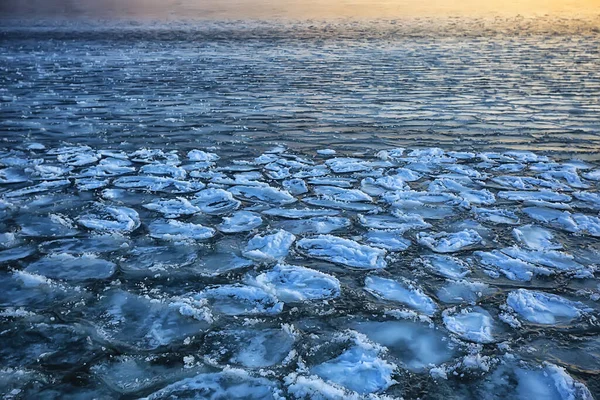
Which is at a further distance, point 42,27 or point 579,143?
point 42,27

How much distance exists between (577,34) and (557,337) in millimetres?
14937

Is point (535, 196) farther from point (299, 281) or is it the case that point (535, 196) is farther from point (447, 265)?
point (299, 281)

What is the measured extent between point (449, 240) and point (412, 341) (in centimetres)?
102

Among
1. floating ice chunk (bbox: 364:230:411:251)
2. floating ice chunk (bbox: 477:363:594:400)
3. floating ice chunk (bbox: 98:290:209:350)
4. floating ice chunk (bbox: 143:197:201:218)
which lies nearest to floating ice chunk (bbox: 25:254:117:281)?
floating ice chunk (bbox: 98:290:209:350)

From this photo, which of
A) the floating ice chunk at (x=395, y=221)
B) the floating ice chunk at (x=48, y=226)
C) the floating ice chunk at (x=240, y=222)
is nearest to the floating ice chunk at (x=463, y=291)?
the floating ice chunk at (x=395, y=221)

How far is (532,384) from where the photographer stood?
6.14 feet

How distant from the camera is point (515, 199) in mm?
3582

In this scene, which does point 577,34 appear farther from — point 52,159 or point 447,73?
point 52,159

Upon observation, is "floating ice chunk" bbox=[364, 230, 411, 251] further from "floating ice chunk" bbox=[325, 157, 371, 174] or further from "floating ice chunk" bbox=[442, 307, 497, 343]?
"floating ice chunk" bbox=[325, 157, 371, 174]

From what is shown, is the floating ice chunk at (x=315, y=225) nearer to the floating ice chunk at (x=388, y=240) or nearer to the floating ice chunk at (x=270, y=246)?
the floating ice chunk at (x=270, y=246)

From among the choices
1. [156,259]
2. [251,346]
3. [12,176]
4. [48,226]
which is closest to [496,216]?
[251,346]

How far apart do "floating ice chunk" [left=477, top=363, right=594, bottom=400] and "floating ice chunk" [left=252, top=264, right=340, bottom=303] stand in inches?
31.7

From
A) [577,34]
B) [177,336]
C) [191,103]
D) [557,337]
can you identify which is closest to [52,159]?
[191,103]

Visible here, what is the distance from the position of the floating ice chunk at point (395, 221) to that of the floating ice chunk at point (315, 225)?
0.13 m
